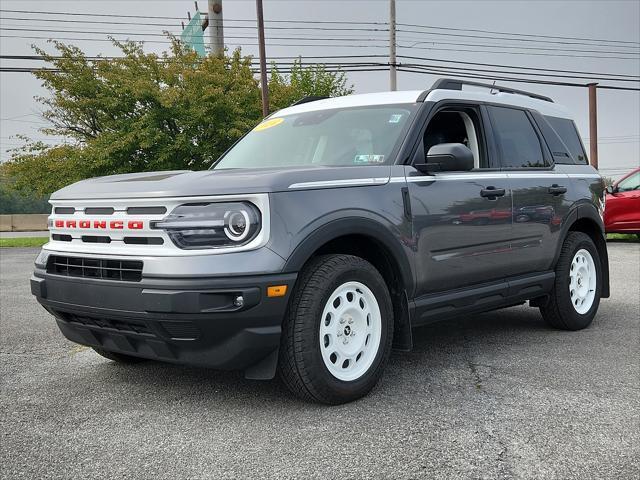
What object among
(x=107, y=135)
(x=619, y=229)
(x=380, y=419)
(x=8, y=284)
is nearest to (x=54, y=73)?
(x=107, y=135)

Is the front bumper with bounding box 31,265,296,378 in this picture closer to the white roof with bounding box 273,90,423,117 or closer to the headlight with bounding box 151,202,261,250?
the headlight with bounding box 151,202,261,250

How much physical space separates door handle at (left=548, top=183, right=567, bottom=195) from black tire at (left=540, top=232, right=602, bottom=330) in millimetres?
467

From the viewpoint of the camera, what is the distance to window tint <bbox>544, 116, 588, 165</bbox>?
5989mm

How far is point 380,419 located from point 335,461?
0.62 meters

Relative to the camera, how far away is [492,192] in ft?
15.4

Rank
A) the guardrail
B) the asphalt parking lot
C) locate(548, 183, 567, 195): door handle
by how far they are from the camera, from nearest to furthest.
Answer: the asphalt parking lot
locate(548, 183, 567, 195): door handle
the guardrail

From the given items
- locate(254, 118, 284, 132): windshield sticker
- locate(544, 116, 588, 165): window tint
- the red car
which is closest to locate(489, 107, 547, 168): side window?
locate(544, 116, 588, 165): window tint

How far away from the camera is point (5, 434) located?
10.7 ft

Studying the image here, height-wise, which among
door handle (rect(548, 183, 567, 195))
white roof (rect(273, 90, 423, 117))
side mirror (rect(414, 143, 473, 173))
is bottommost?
door handle (rect(548, 183, 567, 195))

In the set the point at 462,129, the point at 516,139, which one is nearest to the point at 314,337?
the point at 462,129

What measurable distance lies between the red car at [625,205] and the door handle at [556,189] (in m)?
9.99

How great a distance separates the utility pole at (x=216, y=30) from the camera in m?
25.5

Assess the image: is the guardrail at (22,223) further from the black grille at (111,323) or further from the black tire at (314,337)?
the black tire at (314,337)

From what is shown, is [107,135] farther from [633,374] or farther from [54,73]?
[633,374]
